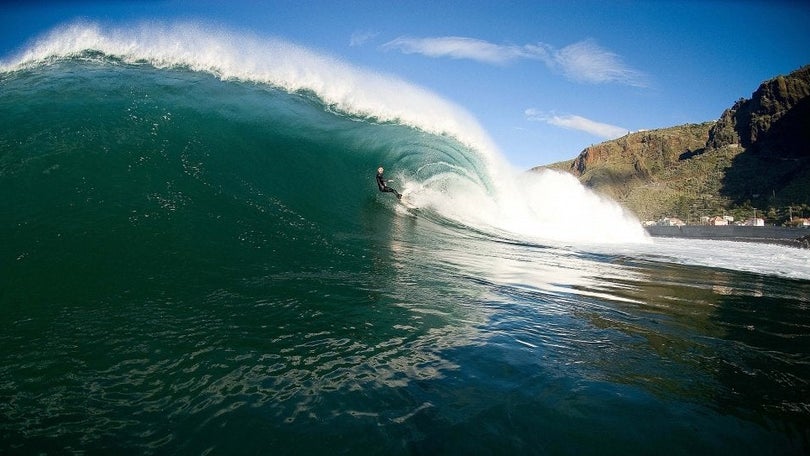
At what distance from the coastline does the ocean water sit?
35.4 metres

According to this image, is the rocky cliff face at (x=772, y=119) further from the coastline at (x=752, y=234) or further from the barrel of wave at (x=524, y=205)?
the barrel of wave at (x=524, y=205)

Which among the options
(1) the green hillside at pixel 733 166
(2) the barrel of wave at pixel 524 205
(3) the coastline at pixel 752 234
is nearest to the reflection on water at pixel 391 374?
(2) the barrel of wave at pixel 524 205

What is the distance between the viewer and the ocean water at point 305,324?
2.09 metres

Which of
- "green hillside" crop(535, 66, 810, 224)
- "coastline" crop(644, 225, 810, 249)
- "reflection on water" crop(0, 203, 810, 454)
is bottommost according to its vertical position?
"reflection on water" crop(0, 203, 810, 454)

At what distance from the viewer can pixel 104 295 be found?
13.4ft

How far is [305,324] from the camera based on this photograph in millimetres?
3539

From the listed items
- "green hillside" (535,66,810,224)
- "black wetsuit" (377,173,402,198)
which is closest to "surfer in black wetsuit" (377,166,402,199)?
"black wetsuit" (377,173,402,198)

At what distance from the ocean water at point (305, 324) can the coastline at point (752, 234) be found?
35385mm

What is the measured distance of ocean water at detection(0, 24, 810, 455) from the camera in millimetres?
2092

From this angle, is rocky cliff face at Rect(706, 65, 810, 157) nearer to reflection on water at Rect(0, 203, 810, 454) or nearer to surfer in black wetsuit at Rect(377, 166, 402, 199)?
surfer in black wetsuit at Rect(377, 166, 402, 199)

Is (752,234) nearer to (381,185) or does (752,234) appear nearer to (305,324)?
(381,185)

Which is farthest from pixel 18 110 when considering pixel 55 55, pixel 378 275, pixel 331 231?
pixel 378 275

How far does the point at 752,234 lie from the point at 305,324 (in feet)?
183

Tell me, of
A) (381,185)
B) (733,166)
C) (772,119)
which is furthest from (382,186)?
(772,119)
